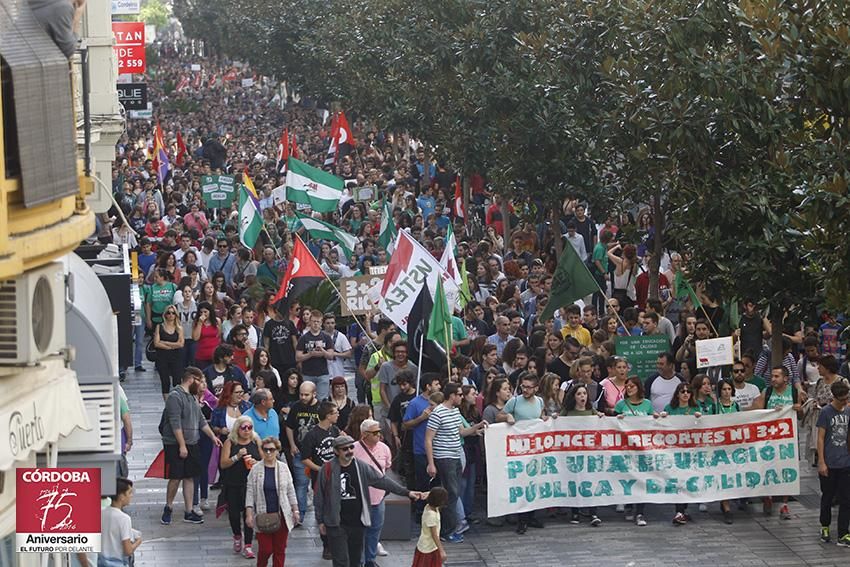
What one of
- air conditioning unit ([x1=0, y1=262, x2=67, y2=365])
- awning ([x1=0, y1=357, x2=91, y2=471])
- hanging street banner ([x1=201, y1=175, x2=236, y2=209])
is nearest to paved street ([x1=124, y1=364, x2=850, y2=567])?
awning ([x1=0, y1=357, x2=91, y2=471])

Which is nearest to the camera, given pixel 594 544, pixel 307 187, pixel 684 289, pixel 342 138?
pixel 594 544

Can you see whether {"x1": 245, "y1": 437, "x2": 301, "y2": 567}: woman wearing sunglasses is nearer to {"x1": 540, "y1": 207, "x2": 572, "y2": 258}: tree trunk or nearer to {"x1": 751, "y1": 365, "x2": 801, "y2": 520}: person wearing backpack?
{"x1": 751, "y1": 365, "x2": 801, "y2": 520}: person wearing backpack

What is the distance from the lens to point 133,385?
24.6 m

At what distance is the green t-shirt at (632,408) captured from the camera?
1764 cm

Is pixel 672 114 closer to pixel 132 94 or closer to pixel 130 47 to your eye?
pixel 132 94

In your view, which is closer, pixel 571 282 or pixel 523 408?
pixel 523 408

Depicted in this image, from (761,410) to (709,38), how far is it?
19.7ft

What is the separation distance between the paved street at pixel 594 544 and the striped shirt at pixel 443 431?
84cm

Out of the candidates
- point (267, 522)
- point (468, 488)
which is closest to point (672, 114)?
point (468, 488)

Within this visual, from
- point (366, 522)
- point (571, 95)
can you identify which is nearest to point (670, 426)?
point (366, 522)

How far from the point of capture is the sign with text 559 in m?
36.1

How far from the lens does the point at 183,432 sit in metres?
17.3

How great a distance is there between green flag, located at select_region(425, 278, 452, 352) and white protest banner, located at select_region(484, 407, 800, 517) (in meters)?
1.85

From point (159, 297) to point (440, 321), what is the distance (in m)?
6.27
